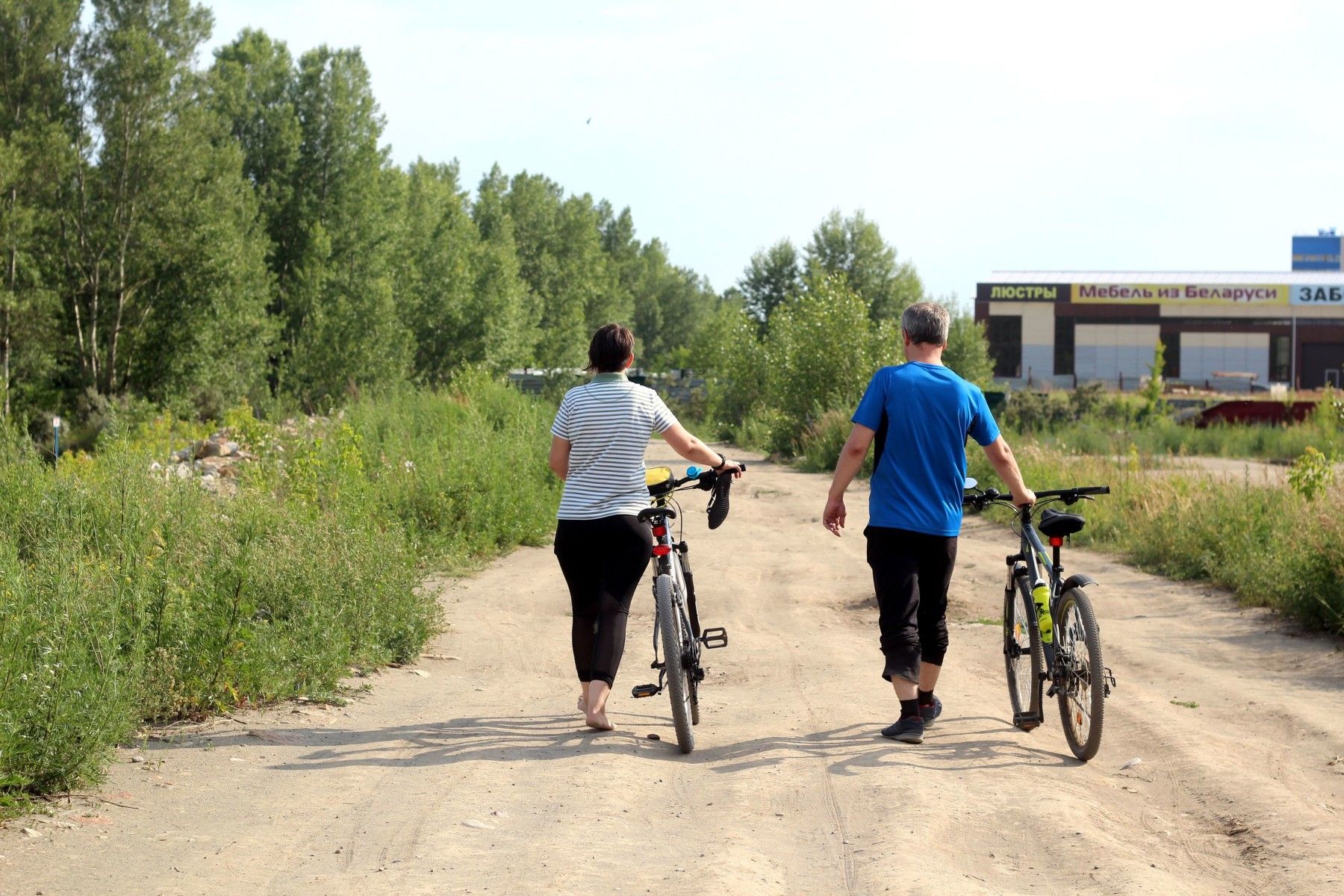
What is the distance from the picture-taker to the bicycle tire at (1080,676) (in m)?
5.66

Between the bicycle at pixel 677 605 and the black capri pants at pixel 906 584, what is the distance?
30.2 inches

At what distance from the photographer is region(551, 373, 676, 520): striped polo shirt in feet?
20.0

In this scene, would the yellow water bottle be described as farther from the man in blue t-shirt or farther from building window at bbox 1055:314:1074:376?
building window at bbox 1055:314:1074:376

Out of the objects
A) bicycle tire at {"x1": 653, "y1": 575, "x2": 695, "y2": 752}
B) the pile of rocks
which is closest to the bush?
the pile of rocks

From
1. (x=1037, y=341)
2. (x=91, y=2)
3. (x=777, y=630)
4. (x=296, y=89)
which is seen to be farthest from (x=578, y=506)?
(x=1037, y=341)

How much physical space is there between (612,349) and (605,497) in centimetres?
69

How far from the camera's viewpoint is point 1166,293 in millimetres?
87438

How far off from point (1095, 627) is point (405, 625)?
4.32m

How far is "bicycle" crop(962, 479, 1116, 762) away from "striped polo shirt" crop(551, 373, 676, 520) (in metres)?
1.55

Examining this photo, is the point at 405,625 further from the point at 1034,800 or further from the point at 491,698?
the point at 1034,800

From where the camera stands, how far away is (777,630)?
9836mm

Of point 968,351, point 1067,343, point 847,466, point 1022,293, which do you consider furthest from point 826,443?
point 1067,343

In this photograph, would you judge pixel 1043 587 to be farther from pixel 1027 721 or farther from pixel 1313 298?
pixel 1313 298

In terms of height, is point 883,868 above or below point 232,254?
below
